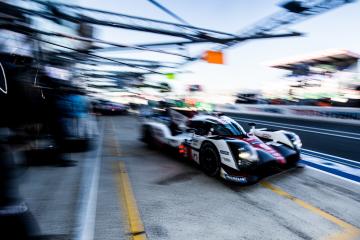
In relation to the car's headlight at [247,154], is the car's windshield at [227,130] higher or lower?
higher

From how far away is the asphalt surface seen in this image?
321cm

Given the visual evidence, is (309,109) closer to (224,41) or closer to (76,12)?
(224,41)

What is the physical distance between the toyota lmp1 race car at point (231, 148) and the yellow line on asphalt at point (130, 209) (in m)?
1.61

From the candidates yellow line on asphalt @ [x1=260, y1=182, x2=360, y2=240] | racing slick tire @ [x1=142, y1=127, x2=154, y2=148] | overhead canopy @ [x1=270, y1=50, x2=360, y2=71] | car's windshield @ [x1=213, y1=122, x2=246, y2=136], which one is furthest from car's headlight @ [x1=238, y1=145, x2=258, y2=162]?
overhead canopy @ [x1=270, y1=50, x2=360, y2=71]

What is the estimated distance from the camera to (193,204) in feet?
13.2

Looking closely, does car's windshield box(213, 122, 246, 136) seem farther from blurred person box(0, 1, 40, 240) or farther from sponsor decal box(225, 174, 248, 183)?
blurred person box(0, 1, 40, 240)

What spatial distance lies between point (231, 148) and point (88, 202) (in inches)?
101

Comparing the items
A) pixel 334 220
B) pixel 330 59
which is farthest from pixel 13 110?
pixel 330 59

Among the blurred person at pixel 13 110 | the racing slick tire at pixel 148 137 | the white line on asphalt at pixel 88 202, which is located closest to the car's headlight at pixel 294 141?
the racing slick tire at pixel 148 137

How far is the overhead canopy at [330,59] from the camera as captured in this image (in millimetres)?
33219

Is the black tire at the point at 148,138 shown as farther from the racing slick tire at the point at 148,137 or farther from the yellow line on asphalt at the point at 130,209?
the yellow line on asphalt at the point at 130,209

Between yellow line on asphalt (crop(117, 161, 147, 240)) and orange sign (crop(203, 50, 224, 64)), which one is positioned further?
orange sign (crop(203, 50, 224, 64))

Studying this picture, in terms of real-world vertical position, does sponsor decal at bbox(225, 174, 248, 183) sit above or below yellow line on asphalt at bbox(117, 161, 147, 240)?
above

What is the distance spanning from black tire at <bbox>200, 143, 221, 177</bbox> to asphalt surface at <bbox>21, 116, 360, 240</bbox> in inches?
6.2
